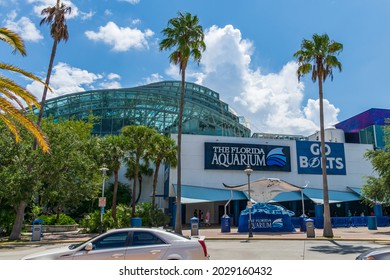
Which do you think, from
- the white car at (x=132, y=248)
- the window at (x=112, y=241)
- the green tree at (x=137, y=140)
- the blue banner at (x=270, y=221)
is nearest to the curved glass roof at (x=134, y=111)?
the green tree at (x=137, y=140)

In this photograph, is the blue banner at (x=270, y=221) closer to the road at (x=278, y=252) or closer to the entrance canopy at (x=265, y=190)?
the entrance canopy at (x=265, y=190)

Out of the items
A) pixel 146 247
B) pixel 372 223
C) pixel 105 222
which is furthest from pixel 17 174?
pixel 372 223

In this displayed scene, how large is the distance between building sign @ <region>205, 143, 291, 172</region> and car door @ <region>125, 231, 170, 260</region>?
2914 centimetres

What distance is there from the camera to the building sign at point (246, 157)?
37.8 m

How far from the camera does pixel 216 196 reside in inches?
1369

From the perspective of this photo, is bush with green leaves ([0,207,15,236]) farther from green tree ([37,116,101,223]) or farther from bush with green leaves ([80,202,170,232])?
bush with green leaves ([80,202,170,232])

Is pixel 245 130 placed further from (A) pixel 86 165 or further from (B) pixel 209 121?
(A) pixel 86 165

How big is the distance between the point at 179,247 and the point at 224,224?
738 inches

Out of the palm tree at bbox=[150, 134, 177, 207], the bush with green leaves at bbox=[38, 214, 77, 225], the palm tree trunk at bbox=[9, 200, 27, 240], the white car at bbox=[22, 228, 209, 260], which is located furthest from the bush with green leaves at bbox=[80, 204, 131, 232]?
the white car at bbox=[22, 228, 209, 260]

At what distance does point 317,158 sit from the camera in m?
40.6

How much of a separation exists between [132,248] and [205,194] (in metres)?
26.8

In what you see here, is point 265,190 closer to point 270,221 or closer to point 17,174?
point 270,221

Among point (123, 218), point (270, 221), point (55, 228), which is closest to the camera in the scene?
point (270, 221)

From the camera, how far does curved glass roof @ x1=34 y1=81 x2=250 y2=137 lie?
5331 centimetres
